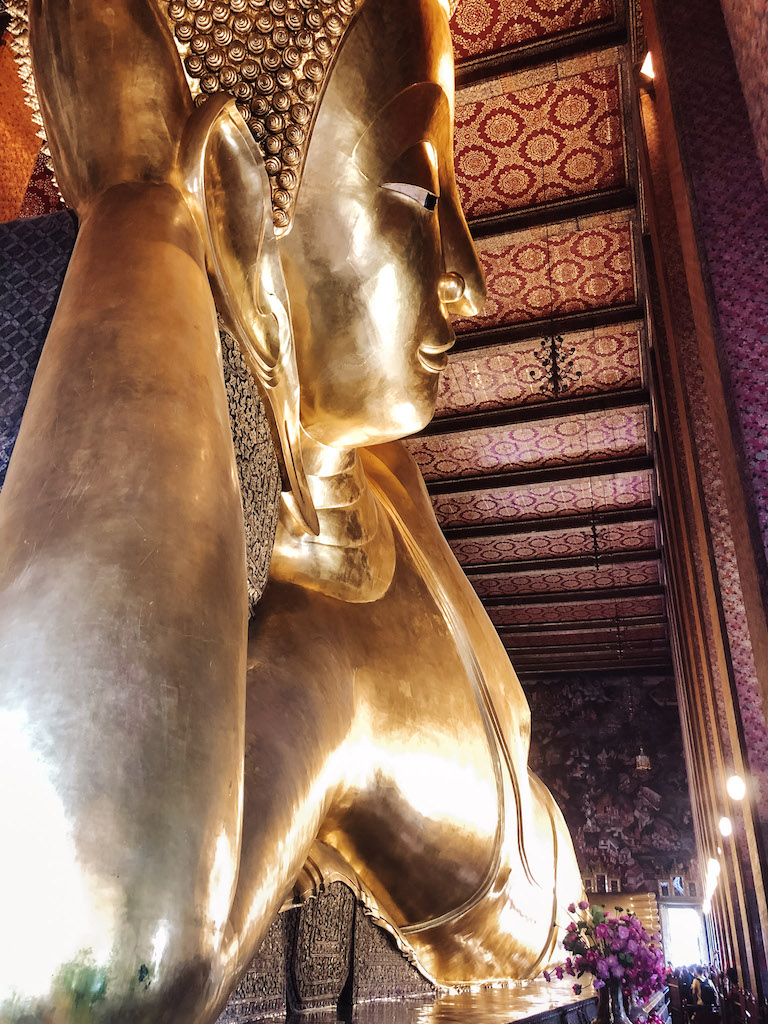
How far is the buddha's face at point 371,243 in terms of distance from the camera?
1.21 metres

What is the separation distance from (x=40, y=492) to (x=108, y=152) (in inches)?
18.3

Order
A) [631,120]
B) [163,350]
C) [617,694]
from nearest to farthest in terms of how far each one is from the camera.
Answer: [163,350], [631,120], [617,694]

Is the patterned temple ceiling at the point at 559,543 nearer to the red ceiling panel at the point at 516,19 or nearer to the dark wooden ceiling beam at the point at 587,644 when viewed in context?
the dark wooden ceiling beam at the point at 587,644

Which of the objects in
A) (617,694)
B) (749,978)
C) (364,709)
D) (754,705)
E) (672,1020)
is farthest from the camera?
(617,694)

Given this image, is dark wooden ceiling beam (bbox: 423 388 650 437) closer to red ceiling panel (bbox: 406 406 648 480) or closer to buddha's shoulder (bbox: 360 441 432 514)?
red ceiling panel (bbox: 406 406 648 480)

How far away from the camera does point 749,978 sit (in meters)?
4.35

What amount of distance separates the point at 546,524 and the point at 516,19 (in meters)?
4.83

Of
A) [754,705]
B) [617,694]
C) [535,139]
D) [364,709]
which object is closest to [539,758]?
[617,694]

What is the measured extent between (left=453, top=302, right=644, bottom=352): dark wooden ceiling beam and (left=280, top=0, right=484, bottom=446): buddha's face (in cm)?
421

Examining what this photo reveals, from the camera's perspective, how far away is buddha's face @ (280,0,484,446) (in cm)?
121

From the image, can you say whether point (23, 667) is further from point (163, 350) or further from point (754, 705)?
point (754, 705)

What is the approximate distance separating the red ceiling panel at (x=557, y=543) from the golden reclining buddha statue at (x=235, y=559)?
20.6 feet

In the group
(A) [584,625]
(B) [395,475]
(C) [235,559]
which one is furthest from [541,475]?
(C) [235,559]

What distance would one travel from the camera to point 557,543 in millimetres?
8148
